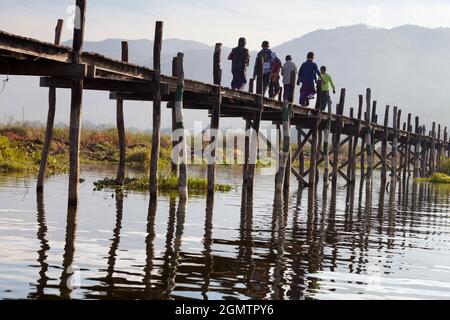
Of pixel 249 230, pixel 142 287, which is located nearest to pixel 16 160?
pixel 249 230

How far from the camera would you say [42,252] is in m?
12.7

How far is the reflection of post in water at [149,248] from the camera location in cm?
1077

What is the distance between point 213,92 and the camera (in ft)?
80.9

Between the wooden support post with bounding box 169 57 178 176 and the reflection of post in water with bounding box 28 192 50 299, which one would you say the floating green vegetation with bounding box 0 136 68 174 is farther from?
the reflection of post in water with bounding box 28 192 50 299

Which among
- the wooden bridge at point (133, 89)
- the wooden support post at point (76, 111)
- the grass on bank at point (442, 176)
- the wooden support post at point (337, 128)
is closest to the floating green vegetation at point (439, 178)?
the grass on bank at point (442, 176)

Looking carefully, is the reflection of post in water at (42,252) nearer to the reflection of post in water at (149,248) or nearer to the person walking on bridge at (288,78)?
the reflection of post in water at (149,248)

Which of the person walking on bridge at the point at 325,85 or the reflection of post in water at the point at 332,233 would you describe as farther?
the person walking on bridge at the point at 325,85

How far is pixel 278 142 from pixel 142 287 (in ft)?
75.5

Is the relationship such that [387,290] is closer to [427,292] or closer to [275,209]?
[427,292]

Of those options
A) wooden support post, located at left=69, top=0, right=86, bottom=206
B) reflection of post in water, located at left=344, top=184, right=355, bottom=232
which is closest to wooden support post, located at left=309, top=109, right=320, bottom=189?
reflection of post in water, located at left=344, top=184, right=355, bottom=232

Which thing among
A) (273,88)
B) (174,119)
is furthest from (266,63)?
(174,119)

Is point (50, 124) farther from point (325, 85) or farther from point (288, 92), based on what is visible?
point (325, 85)

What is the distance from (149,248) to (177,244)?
30.1 inches

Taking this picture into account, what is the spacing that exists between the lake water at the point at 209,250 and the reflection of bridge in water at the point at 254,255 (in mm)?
18
